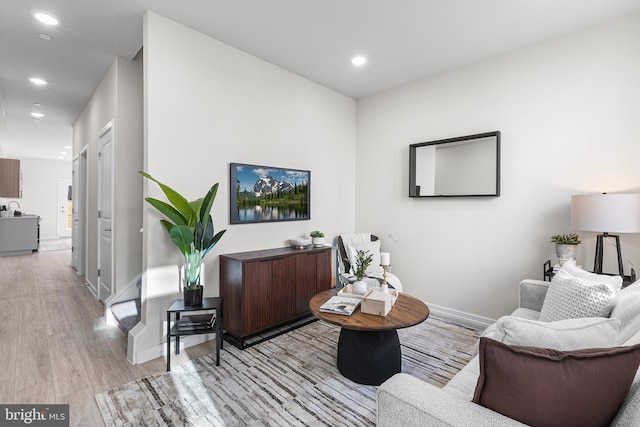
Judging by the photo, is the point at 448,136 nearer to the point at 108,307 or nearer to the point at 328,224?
the point at 328,224

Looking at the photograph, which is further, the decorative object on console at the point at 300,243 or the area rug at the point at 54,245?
the area rug at the point at 54,245

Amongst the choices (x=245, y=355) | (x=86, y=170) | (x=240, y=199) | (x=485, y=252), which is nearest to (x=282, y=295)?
(x=245, y=355)

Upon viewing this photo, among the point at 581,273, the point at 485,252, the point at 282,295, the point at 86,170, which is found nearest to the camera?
the point at 581,273

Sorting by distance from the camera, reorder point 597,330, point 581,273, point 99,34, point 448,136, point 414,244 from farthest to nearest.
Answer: point 414,244, point 448,136, point 99,34, point 581,273, point 597,330

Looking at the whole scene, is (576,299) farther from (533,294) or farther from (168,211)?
(168,211)

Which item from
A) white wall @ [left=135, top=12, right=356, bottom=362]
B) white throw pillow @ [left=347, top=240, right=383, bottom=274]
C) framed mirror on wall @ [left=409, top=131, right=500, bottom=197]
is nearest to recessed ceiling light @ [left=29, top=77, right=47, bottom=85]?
white wall @ [left=135, top=12, right=356, bottom=362]

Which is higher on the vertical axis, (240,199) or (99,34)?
(99,34)

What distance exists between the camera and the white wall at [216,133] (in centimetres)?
260

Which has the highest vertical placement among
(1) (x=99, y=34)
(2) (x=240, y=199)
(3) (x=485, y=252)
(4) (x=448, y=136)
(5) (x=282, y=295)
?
(1) (x=99, y=34)

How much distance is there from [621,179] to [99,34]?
15.4ft

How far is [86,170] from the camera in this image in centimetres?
473

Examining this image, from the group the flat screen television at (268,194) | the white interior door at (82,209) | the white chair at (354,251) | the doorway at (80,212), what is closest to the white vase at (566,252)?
the white chair at (354,251)

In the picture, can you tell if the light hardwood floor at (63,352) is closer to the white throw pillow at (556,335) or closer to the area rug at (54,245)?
the white throw pillow at (556,335)

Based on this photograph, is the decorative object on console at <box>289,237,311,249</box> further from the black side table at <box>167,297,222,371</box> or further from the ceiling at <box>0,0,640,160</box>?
the ceiling at <box>0,0,640,160</box>
